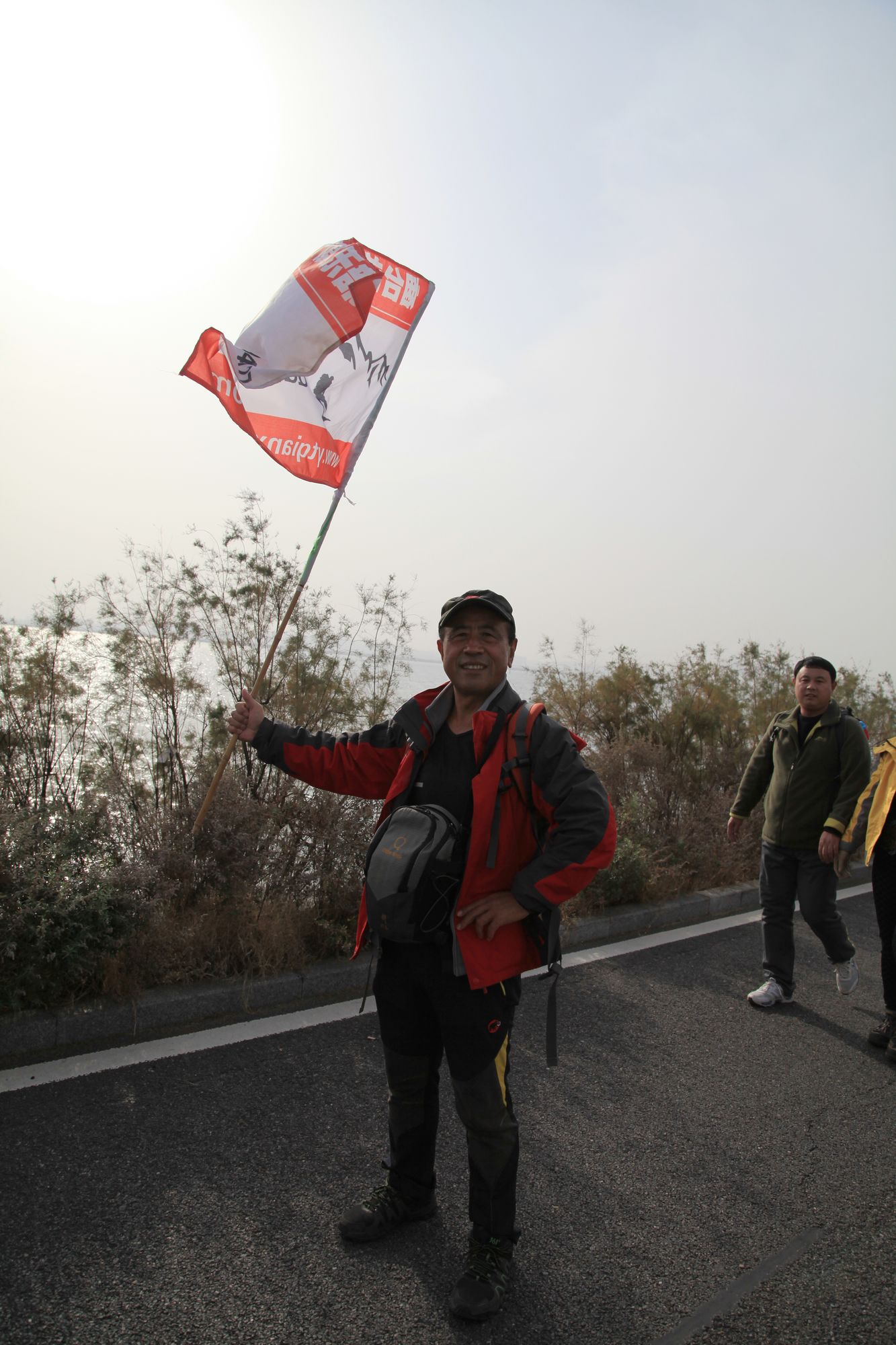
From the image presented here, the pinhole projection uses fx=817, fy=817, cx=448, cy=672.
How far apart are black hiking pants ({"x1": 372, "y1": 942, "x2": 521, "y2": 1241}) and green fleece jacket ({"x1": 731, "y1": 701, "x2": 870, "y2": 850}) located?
293cm

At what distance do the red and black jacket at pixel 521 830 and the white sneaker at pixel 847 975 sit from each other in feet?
10.4

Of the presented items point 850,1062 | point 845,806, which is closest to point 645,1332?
point 850,1062

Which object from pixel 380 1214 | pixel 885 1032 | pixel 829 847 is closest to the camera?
pixel 380 1214

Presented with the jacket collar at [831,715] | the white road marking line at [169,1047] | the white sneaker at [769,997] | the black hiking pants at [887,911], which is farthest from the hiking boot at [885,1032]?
the white road marking line at [169,1047]

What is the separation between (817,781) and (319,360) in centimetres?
358

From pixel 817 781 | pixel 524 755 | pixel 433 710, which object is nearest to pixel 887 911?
pixel 817 781

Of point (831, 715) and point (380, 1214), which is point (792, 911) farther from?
point (380, 1214)

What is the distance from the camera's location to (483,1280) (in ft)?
7.40

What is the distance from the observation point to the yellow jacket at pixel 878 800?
438 centimetres

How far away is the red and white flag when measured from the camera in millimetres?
3779

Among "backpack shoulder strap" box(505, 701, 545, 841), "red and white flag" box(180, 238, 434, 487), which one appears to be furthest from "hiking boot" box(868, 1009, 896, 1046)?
"red and white flag" box(180, 238, 434, 487)

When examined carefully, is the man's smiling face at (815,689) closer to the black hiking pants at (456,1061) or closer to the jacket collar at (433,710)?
the jacket collar at (433,710)

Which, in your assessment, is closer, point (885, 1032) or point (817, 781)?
point (885, 1032)

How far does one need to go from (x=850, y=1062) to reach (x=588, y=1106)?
1.52 meters
